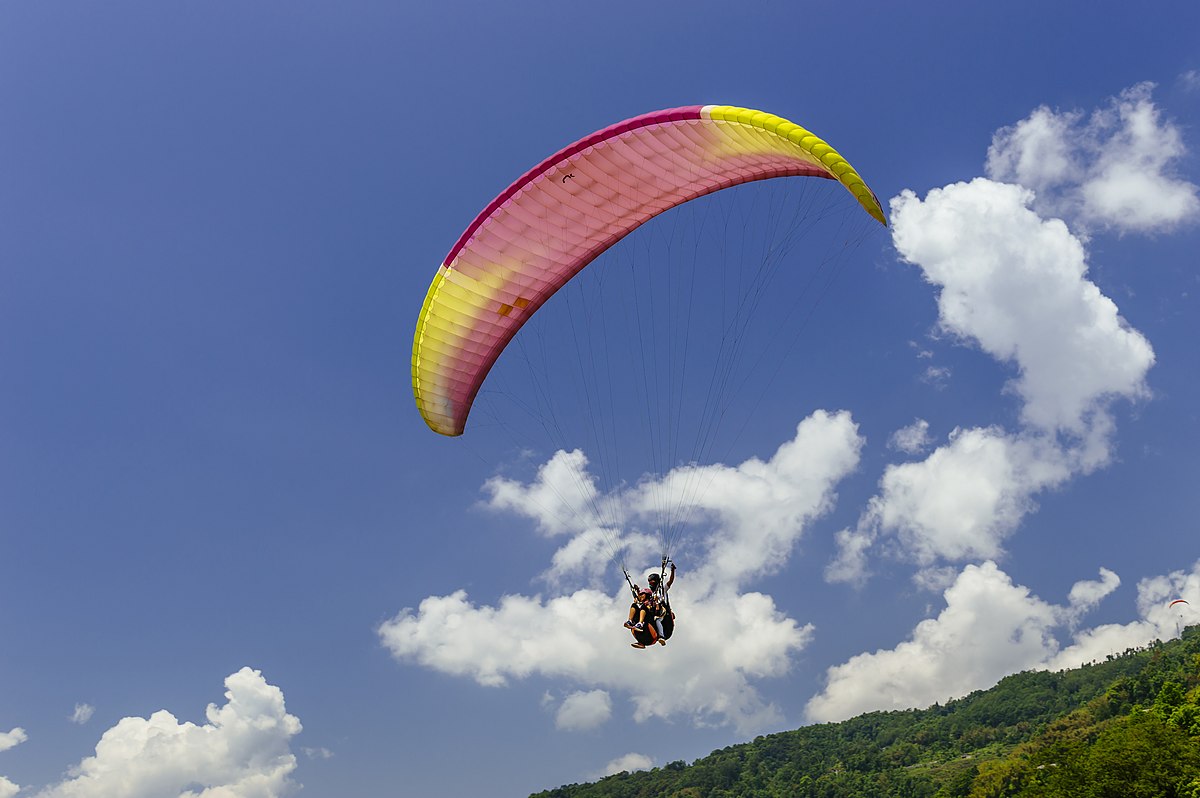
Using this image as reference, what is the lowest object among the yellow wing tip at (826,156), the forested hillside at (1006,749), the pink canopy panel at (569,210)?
the forested hillside at (1006,749)

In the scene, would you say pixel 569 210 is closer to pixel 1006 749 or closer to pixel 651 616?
pixel 651 616

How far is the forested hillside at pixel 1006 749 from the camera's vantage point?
44000 mm

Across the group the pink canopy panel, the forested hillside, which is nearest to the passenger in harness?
the pink canopy panel

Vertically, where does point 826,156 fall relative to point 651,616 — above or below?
above

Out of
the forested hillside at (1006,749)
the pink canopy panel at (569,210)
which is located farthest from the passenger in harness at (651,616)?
the forested hillside at (1006,749)

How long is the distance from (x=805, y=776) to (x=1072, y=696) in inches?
2063

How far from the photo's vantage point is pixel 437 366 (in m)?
20.8

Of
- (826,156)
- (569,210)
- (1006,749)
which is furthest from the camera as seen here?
(1006,749)

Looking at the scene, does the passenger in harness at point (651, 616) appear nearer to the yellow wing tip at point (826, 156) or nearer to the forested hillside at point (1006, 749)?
the yellow wing tip at point (826, 156)

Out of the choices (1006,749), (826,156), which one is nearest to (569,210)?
(826,156)

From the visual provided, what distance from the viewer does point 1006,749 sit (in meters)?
126

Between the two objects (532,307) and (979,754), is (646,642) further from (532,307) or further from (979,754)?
(979,754)

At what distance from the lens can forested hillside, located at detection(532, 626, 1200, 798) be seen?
144 ft

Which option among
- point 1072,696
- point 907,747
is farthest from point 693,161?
point 1072,696
